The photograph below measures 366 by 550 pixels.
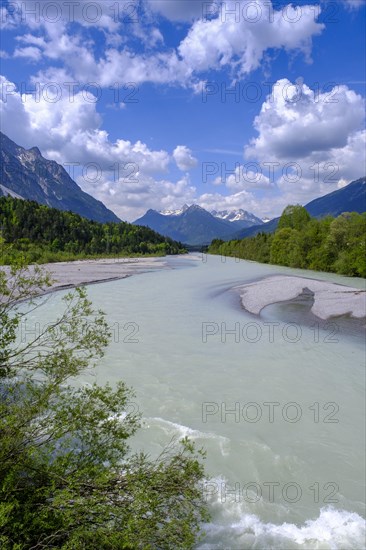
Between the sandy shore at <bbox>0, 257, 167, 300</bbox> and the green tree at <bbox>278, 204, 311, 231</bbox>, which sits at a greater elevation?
the green tree at <bbox>278, 204, 311, 231</bbox>

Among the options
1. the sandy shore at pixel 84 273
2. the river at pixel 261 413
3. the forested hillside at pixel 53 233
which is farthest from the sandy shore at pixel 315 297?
the forested hillside at pixel 53 233

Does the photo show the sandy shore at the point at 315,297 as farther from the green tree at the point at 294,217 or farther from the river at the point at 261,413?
the green tree at the point at 294,217

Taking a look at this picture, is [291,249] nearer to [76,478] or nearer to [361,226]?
[361,226]

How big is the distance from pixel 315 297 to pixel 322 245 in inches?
1759

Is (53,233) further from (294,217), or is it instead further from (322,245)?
(322,245)

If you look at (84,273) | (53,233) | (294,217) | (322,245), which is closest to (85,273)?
(84,273)

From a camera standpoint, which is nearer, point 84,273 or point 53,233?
point 84,273

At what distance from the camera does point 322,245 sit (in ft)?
269

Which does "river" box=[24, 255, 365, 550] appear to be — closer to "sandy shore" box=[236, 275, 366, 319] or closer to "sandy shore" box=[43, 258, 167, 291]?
"sandy shore" box=[236, 275, 366, 319]

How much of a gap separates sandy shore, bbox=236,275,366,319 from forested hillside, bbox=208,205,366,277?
22.3 m

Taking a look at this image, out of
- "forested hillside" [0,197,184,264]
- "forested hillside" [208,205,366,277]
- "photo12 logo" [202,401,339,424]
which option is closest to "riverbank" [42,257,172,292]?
"photo12 logo" [202,401,339,424]

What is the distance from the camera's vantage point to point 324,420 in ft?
46.4

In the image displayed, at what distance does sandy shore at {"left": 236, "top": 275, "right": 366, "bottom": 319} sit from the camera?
3394 centimetres

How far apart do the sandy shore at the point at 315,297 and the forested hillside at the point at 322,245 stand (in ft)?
73.0
